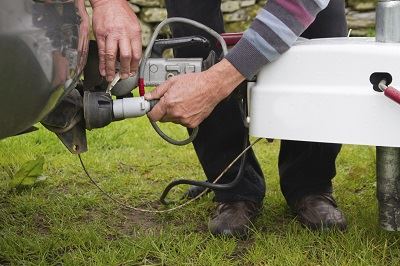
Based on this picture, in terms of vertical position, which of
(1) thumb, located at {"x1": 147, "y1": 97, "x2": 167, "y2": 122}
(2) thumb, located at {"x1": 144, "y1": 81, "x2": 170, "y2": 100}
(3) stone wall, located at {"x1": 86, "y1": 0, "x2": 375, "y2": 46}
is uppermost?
(2) thumb, located at {"x1": 144, "y1": 81, "x2": 170, "y2": 100}

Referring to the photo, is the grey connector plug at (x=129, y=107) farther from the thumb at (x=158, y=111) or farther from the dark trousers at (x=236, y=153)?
the dark trousers at (x=236, y=153)

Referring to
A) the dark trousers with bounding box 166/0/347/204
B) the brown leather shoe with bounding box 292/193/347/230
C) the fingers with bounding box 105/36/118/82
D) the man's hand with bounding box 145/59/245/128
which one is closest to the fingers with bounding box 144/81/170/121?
the man's hand with bounding box 145/59/245/128

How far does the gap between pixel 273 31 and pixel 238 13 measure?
13.5 feet

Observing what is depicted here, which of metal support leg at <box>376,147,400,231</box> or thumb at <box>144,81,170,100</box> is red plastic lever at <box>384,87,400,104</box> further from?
thumb at <box>144,81,170,100</box>

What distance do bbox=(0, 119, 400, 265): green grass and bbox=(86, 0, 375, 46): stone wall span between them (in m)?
2.80

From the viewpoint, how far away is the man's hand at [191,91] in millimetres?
1406

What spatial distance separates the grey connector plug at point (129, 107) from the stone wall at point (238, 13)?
12.7ft

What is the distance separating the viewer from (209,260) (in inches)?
62.2

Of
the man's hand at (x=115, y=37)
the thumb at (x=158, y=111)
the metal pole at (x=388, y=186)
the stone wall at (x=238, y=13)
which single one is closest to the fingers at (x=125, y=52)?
the man's hand at (x=115, y=37)

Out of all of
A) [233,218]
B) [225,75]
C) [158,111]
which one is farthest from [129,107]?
[233,218]

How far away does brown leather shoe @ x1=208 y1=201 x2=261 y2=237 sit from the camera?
1766 mm

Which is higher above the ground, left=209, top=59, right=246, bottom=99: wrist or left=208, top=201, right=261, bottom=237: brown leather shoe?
left=209, top=59, right=246, bottom=99: wrist

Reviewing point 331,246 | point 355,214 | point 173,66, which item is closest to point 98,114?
point 173,66

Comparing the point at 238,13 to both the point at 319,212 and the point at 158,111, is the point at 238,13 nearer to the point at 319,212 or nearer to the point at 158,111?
the point at 319,212
